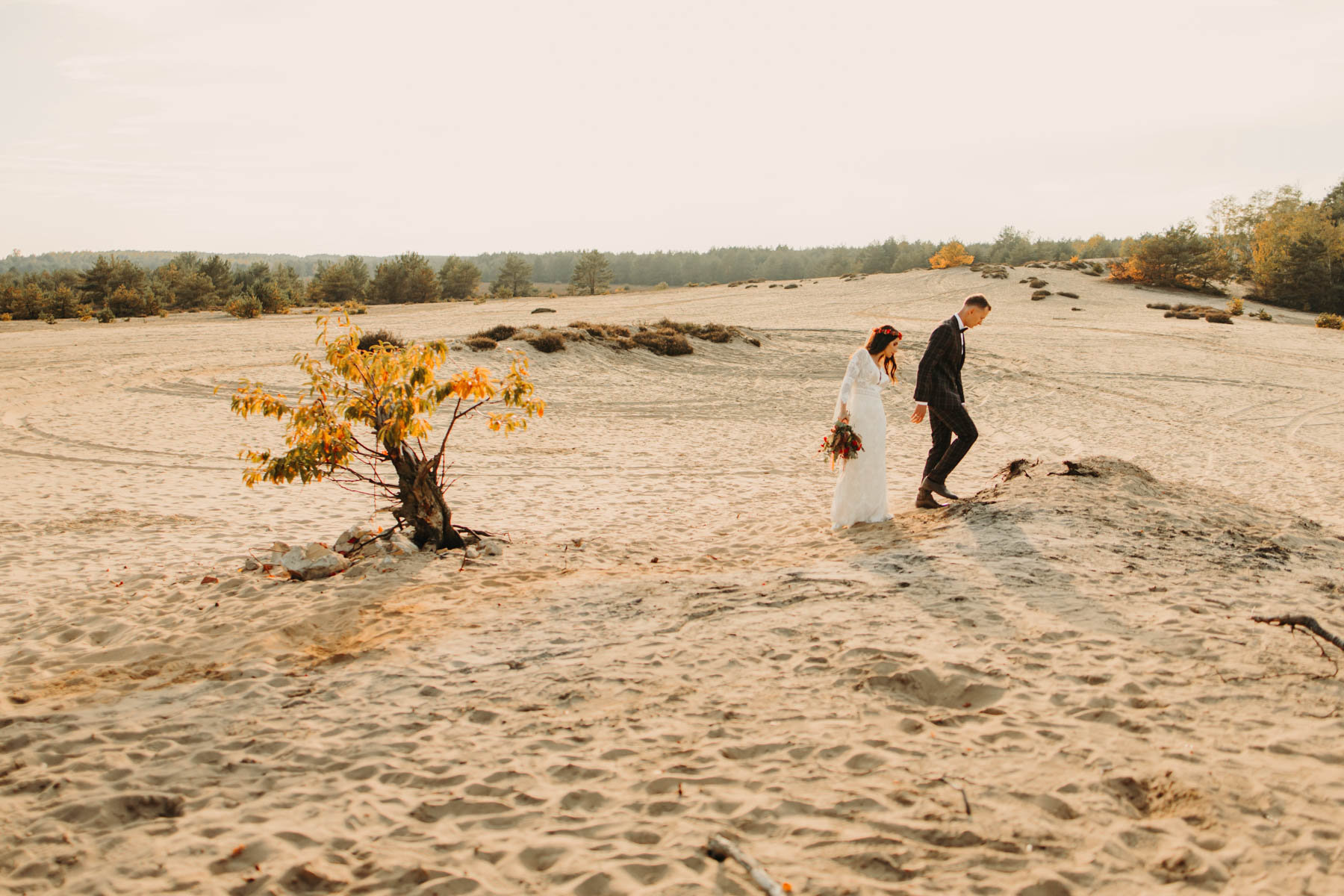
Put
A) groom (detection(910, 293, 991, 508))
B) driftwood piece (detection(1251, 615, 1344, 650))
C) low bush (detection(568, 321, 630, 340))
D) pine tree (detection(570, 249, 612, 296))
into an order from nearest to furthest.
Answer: driftwood piece (detection(1251, 615, 1344, 650)) < groom (detection(910, 293, 991, 508)) < low bush (detection(568, 321, 630, 340)) < pine tree (detection(570, 249, 612, 296))

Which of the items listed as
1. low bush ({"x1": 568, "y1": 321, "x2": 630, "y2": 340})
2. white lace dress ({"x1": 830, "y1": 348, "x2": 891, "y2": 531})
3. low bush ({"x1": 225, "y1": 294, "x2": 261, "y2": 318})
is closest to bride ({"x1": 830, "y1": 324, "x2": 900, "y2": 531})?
white lace dress ({"x1": 830, "y1": 348, "x2": 891, "y2": 531})

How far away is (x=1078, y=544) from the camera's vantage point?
6355 mm

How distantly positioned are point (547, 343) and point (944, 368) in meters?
14.0

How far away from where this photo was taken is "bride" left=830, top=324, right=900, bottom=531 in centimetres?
757

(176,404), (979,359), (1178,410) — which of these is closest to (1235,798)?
(1178,410)

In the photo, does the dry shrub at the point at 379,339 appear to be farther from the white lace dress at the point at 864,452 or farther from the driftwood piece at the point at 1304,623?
the driftwood piece at the point at 1304,623

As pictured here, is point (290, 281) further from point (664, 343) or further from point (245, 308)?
point (664, 343)

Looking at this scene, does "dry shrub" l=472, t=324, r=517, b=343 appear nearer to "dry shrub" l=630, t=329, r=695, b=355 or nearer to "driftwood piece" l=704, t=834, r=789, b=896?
"dry shrub" l=630, t=329, r=695, b=355

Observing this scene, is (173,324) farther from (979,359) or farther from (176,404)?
(979,359)

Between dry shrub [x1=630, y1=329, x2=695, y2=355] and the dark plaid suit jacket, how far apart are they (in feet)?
47.2

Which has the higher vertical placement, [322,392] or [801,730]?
[322,392]

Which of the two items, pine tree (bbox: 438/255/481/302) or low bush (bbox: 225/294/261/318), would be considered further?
pine tree (bbox: 438/255/481/302)

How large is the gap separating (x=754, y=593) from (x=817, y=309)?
31277mm

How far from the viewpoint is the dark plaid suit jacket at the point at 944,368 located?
24.9ft
